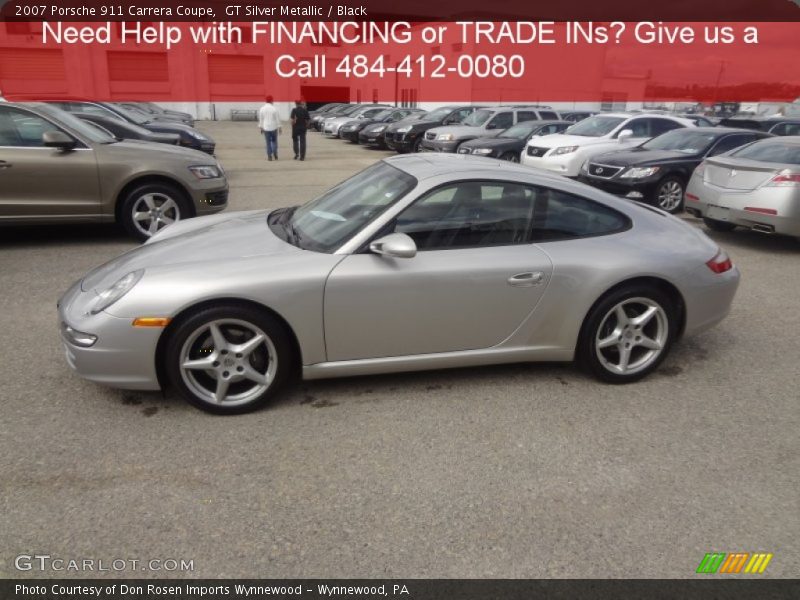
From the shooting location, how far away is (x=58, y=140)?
22.1ft

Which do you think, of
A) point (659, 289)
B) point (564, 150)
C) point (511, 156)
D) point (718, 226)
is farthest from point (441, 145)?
point (659, 289)

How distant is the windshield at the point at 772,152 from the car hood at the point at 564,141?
4.26 meters

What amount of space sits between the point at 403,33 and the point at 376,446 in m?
45.5

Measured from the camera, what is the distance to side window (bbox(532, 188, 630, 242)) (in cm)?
385

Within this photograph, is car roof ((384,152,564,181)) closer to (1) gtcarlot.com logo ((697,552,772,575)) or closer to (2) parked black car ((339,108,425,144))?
(1) gtcarlot.com logo ((697,552,772,575))

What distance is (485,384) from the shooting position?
3.95 m

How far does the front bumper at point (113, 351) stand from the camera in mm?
3268

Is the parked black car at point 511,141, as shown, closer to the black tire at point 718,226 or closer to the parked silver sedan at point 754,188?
the black tire at point 718,226

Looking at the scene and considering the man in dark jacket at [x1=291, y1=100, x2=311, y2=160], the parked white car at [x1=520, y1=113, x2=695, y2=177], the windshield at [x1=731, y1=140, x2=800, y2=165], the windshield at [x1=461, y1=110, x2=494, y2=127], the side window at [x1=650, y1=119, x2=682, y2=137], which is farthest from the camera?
the windshield at [x1=461, y1=110, x2=494, y2=127]

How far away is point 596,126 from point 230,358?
1188cm

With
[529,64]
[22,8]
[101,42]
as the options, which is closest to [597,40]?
[529,64]

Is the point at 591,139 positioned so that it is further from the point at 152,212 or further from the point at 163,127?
the point at 163,127

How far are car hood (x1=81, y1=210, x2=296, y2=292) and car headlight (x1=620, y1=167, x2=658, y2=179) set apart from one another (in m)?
7.31

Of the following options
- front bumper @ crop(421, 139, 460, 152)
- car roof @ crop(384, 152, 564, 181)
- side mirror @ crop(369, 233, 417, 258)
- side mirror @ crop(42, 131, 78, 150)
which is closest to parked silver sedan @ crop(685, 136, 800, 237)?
car roof @ crop(384, 152, 564, 181)
